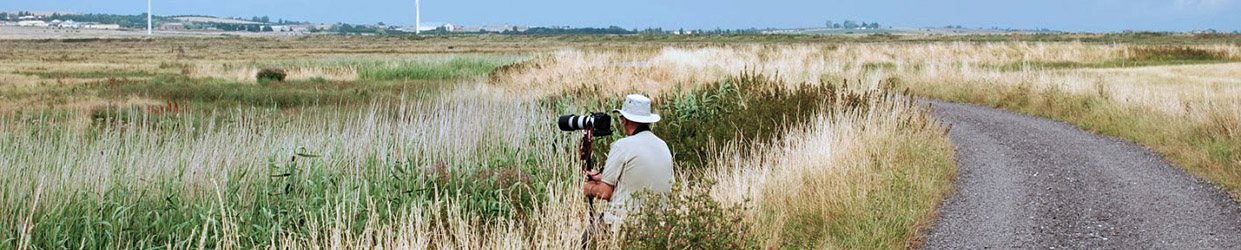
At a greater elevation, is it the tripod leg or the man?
the man

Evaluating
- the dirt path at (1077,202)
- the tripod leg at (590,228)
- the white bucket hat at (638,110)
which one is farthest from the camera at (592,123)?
the dirt path at (1077,202)

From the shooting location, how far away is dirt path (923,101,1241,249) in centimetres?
806

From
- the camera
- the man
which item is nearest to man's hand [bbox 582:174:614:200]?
the man

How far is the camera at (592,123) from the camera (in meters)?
6.18

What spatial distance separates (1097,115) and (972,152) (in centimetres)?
451

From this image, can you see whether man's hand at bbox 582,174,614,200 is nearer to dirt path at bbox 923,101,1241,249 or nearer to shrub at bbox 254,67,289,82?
dirt path at bbox 923,101,1241,249

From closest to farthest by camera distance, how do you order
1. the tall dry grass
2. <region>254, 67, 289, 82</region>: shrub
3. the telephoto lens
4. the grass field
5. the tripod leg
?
the telephoto lens → the tripod leg → the tall dry grass → the grass field → <region>254, 67, 289, 82</region>: shrub

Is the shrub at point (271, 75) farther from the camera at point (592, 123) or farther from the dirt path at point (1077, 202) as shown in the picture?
the camera at point (592, 123)

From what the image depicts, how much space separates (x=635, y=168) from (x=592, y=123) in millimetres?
373

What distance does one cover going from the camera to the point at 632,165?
6359 mm

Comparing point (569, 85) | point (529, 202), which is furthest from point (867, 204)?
point (569, 85)

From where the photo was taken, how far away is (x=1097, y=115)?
16.5 metres

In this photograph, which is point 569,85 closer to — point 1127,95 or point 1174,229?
point 1127,95

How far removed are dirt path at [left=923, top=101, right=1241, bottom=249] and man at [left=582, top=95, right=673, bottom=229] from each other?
2482 millimetres
